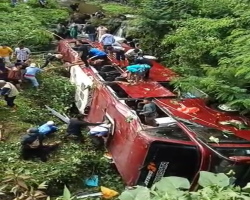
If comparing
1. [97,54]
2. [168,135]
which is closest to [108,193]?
[168,135]

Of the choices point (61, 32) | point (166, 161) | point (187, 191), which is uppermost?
point (187, 191)

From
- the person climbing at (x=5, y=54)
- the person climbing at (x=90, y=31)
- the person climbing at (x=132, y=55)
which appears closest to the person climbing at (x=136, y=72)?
the person climbing at (x=132, y=55)

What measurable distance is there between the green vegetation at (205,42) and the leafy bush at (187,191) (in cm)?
557

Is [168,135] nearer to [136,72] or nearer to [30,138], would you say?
[30,138]

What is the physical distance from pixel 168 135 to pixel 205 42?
496 cm

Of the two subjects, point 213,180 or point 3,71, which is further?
point 3,71

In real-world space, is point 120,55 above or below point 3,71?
above

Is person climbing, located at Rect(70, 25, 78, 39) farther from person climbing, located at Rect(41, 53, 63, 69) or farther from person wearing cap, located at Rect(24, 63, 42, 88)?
person wearing cap, located at Rect(24, 63, 42, 88)

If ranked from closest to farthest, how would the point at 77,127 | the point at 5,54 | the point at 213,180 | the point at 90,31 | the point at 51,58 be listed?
the point at 213,180 < the point at 77,127 < the point at 5,54 < the point at 51,58 < the point at 90,31

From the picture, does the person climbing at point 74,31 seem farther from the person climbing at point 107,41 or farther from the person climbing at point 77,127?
the person climbing at point 77,127

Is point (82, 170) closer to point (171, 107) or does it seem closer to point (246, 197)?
point (171, 107)

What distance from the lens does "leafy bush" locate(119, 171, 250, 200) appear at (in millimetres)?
4727

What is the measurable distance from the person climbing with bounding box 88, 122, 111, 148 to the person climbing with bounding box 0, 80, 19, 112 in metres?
2.83

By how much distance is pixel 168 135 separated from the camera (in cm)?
989
